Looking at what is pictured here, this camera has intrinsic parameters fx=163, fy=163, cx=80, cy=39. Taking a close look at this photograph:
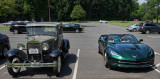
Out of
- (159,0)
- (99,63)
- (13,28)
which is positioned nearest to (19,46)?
(99,63)

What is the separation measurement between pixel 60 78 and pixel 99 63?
2695 millimetres

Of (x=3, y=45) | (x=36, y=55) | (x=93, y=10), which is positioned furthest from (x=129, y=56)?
(x=93, y=10)

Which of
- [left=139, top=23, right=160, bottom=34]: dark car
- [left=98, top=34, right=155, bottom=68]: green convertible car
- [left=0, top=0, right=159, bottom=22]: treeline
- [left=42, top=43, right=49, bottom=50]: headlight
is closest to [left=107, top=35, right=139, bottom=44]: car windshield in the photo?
[left=98, top=34, right=155, bottom=68]: green convertible car

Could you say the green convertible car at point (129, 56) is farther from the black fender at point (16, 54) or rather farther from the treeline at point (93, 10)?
the treeline at point (93, 10)

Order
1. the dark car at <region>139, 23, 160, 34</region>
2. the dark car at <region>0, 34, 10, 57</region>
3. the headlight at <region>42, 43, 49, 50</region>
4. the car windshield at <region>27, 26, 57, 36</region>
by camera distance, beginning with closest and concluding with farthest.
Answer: the headlight at <region>42, 43, 49, 50</region> → the car windshield at <region>27, 26, 57, 36</region> → the dark car at <region>0, 34, 10, 57</region> → the dark car at <region>139, 23, 160, 34</region>

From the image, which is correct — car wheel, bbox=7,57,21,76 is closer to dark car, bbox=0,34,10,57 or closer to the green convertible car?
dark car, bbox=0,34,10,57

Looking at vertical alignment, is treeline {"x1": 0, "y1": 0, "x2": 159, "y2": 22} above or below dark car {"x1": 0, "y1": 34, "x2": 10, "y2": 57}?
above

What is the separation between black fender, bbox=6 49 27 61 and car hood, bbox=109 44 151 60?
3.74 metres

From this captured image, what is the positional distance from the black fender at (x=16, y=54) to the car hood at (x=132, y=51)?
374 cm

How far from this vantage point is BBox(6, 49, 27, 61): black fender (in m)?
6.15

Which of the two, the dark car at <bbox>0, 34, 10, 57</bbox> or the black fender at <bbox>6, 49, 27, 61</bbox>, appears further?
the dark car at <bbox>0, 34, 10, 57</bbox>

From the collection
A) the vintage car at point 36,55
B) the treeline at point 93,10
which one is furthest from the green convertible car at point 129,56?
the treeline at point 93,10

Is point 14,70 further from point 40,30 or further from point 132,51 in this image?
point 132,51

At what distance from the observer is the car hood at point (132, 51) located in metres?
6.39
